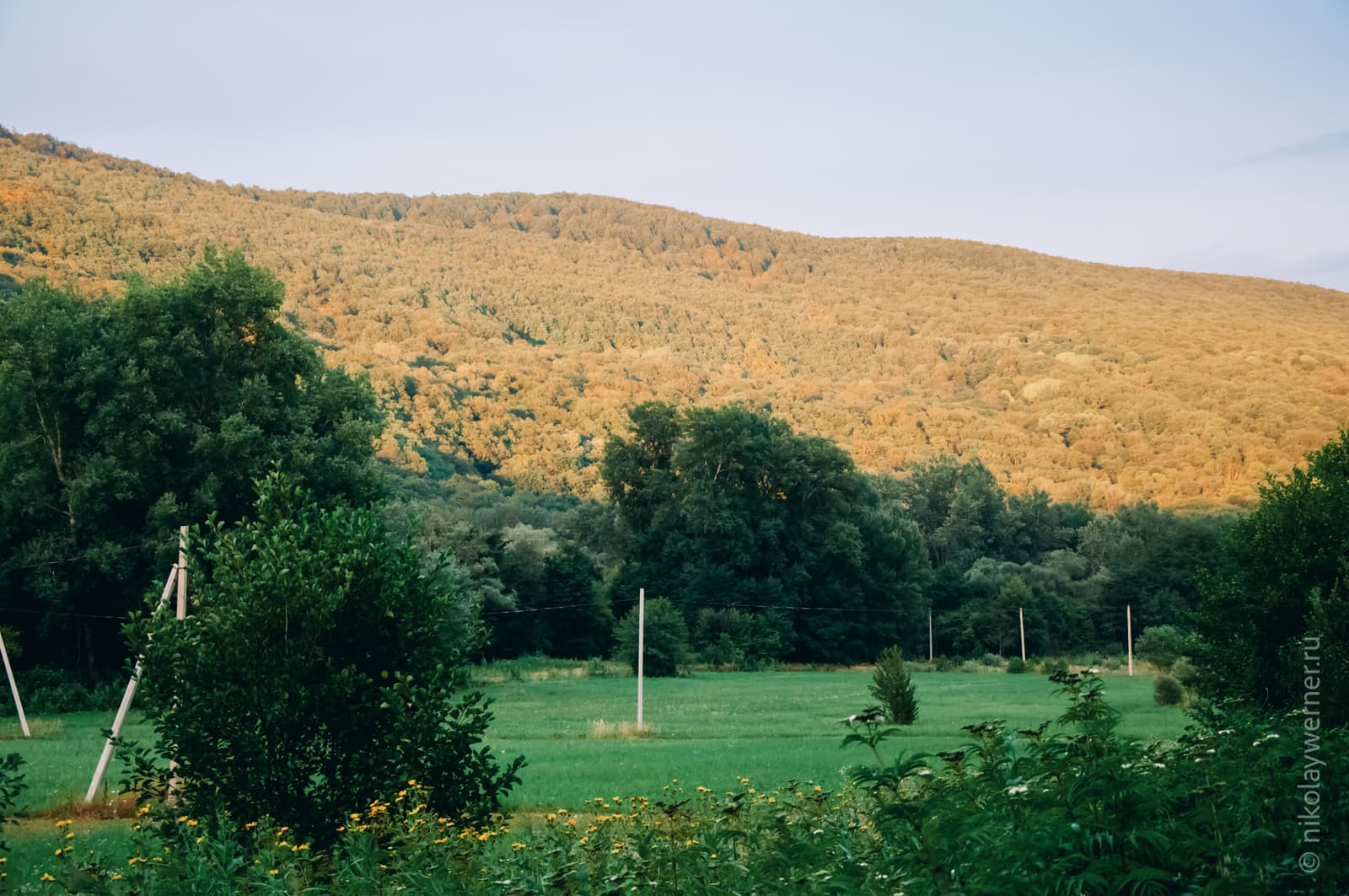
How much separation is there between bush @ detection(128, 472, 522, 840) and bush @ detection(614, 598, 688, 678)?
4422 centimetres

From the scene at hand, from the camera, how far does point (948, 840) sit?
514 centimetres

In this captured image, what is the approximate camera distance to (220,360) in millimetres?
39562

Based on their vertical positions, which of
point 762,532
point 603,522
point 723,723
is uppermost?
point 603,522

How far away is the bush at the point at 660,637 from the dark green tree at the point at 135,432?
19441 millimetres

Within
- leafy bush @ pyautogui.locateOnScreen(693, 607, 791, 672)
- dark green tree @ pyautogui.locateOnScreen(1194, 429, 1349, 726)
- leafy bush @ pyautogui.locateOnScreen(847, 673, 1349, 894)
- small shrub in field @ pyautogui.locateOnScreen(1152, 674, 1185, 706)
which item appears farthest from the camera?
leafy bush @ pyautogui.locateOnScreen(693, 607, 791, 672)

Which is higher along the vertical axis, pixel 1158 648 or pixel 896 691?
pixel 896 691

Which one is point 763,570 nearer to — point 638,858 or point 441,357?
point 638,858

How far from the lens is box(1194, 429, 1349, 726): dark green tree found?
16.1 metres

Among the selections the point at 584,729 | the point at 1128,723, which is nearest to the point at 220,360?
the point at 584,729

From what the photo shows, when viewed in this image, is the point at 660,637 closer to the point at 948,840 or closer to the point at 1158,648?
the point at 1158,648

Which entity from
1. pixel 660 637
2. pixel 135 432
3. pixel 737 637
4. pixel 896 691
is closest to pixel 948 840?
pixel 896 691

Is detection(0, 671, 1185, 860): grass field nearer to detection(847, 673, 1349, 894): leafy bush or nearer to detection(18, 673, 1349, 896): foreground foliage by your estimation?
detection(18, 673, 1349, 896): foreground foliage

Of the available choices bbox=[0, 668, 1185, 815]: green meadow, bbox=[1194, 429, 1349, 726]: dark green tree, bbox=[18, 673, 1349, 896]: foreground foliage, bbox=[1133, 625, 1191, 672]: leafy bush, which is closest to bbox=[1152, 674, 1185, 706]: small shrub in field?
bbox=[0, 668, 1185, 815]: green meadow

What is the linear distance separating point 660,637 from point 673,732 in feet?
81.0
